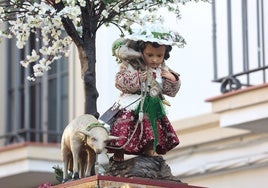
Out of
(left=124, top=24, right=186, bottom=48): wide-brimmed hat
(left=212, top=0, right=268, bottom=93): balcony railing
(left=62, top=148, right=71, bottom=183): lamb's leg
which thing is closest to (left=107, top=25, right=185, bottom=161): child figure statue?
(left=124, top=24, right=186, bottom=48): wide-brimmed hat

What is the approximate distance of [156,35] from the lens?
7207 mm

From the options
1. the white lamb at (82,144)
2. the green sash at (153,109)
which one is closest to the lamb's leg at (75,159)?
the white lamb at (82,144)

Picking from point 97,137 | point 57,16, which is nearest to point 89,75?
point 57,16

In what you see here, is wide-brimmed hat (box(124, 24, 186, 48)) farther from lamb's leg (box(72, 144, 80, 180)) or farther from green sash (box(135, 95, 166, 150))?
lamb's leg (box(72, 144, 80, 180))

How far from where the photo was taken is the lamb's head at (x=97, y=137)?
693 cm

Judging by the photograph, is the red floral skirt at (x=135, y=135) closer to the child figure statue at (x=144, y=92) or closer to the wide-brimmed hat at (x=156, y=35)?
the child figure statue at (x=144, y=92)

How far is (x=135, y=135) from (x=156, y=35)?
631mm

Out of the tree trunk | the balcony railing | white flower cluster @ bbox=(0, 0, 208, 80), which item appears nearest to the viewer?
the tree trunk

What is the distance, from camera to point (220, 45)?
46.8 feet

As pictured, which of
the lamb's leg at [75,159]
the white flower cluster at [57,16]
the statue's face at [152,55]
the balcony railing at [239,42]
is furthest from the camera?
the balcony railing at [239,42]

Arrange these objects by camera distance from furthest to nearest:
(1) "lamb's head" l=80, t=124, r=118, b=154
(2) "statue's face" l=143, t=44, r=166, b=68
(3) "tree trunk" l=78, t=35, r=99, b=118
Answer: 1. (3) "tree trunk" l=78, t=35, r=99, b=118
2. (2) "statue's face" l=143, t=44, r=166, b=68
3. (1) "lamb's head" l=80, t=124, r=118, b=154

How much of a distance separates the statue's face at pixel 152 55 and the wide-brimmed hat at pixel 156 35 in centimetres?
6

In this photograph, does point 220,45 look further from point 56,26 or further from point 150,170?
point 150,170

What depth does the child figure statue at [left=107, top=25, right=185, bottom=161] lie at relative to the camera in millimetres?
7148
